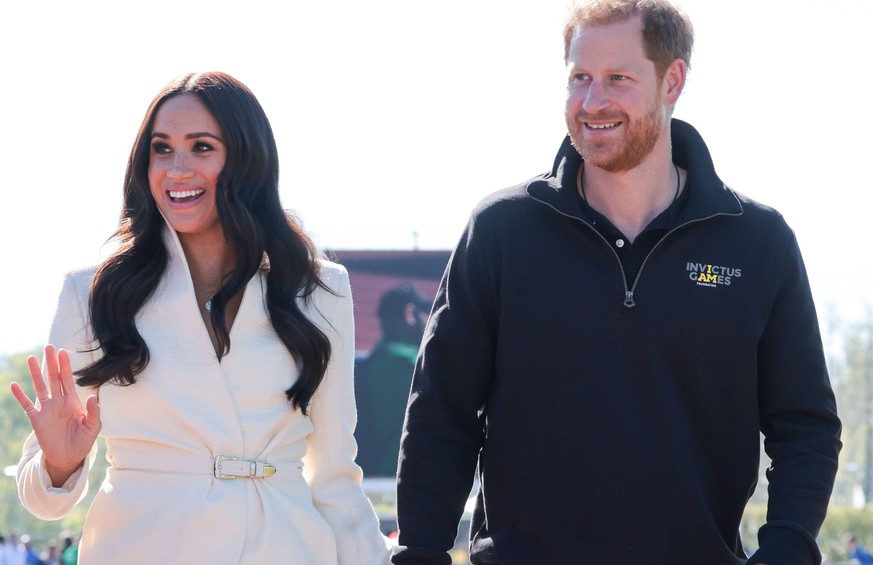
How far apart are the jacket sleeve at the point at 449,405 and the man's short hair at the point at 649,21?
641mm

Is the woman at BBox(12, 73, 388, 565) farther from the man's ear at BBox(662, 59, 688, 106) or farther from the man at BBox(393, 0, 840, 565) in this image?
the man's ear at BBox(662, 59, 688, 106)

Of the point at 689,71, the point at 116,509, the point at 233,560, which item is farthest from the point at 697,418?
the point at 116,509

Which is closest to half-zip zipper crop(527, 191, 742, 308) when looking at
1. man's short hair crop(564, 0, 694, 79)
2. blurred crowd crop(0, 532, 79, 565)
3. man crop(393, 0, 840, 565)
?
man crop(393, 0, 840, 565)

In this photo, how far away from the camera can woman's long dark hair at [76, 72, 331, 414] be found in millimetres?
4129

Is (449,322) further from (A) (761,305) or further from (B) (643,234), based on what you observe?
(A) (761,305)

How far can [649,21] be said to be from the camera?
12.4 ft

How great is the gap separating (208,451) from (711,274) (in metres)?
1.52

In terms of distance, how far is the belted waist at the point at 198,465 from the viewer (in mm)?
3928

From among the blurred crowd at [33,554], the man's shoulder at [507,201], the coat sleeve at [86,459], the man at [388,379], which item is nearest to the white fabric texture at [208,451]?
the coat sleeve at [86,459]

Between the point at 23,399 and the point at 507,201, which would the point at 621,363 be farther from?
the point at 23,399

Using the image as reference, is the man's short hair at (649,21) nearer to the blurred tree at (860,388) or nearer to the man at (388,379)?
the man at (388,379)

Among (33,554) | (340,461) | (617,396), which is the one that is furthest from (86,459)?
(33,554)

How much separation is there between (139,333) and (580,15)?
159 centimetres

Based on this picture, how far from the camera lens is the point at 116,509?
153 inches
